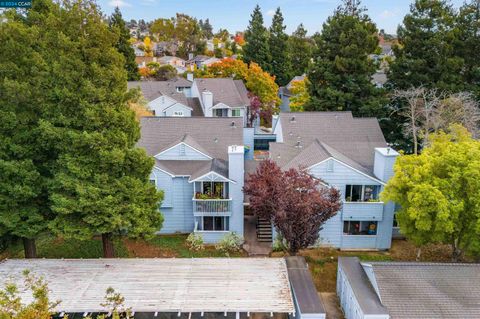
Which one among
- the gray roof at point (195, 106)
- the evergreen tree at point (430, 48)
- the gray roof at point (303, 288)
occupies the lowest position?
the gray roof at point (303, 288)

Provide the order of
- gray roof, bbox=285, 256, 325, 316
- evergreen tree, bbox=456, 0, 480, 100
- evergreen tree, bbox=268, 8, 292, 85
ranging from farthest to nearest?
1. evergreen tree, bbox=268, 8, 292, 85
2. evergreen tree, bbox=456, 0, 480, 100
3. gray roof, bbox=285, 256, 325, 316

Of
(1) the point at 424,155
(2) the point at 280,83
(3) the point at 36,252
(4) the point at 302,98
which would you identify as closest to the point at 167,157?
(3) the point at 36,252

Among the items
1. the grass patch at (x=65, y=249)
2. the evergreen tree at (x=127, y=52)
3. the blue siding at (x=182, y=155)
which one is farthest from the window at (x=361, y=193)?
the evergreen tree at (x=127, y=52)

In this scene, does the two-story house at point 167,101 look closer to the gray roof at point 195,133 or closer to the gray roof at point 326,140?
the gray roof at point 195,133

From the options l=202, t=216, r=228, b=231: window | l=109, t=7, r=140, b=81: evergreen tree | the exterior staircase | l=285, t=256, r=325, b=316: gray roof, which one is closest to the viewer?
l=285, t=256, r=325, b=316: gray roof

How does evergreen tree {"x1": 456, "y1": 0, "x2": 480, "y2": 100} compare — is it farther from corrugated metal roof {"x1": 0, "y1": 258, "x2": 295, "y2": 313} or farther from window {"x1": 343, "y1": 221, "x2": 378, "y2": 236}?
corrugated metal roof {"x1": 0, "y1": 258, "x2": 295, "y2": 313}

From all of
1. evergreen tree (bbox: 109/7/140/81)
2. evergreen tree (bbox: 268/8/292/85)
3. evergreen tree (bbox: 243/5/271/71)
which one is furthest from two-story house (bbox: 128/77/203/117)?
evergreen tree (bbox: 268/8/292/85)
